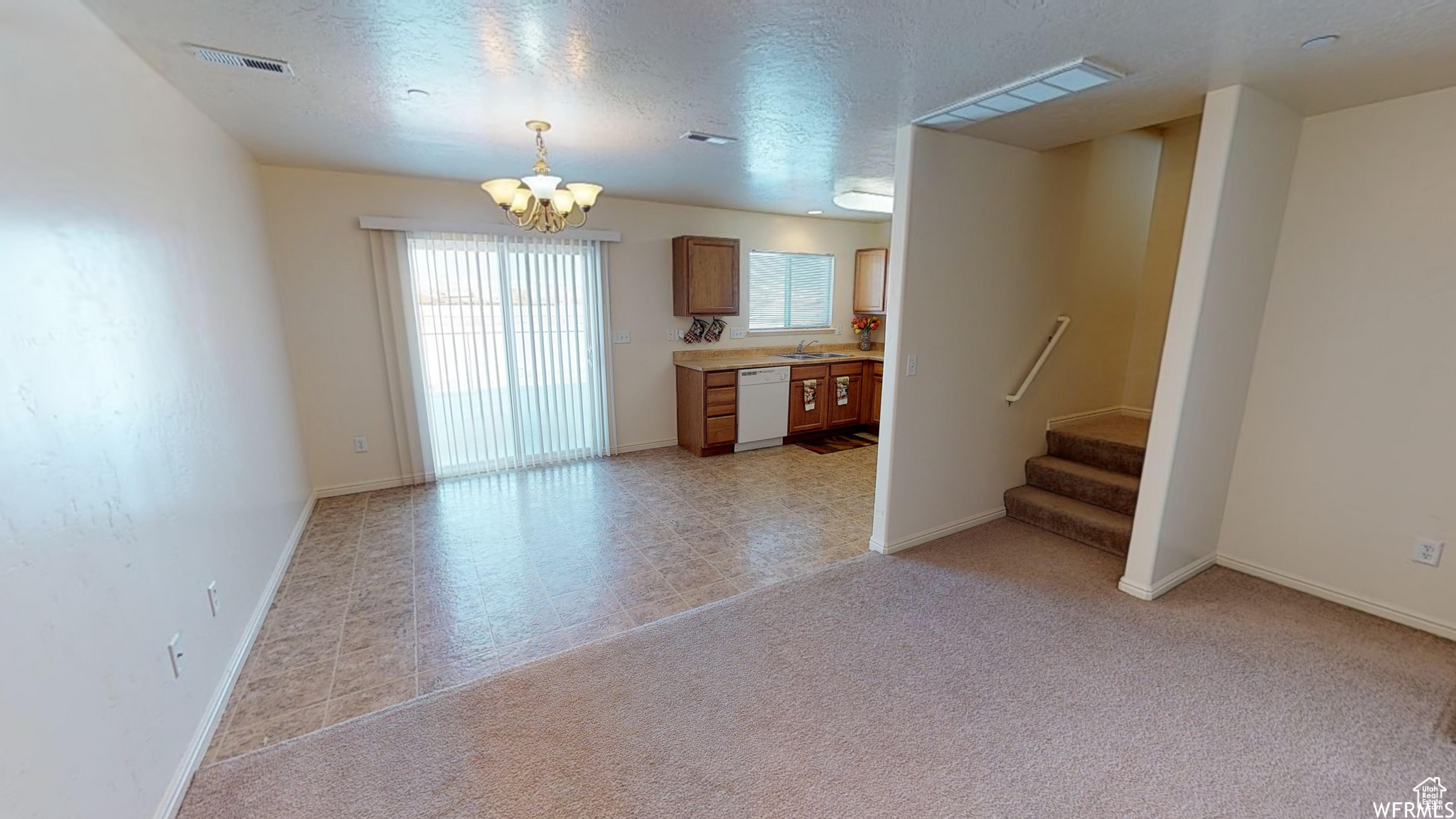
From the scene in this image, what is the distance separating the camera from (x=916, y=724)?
1.97 m

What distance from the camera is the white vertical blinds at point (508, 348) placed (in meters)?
4.38

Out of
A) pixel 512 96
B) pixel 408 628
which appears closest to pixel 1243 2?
pixel 512 96

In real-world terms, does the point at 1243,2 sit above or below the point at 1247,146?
above

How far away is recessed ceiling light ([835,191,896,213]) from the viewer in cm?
457

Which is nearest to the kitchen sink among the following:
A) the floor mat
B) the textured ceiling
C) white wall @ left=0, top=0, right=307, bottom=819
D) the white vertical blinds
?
the floor mat

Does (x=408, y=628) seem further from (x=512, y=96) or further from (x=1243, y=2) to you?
(x=1243, y=2)

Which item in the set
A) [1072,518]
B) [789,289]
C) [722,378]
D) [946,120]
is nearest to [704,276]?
[722,378]

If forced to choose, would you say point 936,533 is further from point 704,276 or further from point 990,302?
point 704,276

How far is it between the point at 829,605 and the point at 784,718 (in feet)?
2.60

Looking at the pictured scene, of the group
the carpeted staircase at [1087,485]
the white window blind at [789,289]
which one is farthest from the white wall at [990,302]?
the white window blind at [789,289]

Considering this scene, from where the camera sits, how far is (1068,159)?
3.47 metres

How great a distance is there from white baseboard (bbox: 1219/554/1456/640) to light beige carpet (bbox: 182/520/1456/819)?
0.08 m

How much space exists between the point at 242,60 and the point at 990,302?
3.63 metres

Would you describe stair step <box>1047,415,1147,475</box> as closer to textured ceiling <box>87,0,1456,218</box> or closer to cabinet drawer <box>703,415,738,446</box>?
textured ceiling <box>87,0,1456,218</box>
